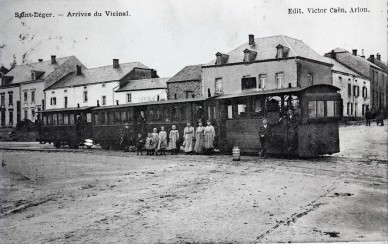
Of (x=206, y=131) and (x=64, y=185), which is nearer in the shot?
(x=64, y=185)

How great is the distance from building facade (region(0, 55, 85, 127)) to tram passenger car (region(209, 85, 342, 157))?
5.41 metres

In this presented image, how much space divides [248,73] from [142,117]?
5.64 meters

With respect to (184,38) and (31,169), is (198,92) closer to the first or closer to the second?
(31,169)

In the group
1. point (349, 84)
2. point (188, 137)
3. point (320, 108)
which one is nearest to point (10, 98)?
point (188, 137)

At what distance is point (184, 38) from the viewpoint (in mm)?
6957

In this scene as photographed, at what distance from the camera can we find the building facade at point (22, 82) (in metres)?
8.10

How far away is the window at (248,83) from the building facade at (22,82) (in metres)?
8.05

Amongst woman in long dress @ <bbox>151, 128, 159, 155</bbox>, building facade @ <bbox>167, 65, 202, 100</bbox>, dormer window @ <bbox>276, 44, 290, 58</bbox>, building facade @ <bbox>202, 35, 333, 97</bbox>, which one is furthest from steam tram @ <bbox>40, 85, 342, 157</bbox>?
building facade @ <bbox>167, 65, 202, 100</bbox>

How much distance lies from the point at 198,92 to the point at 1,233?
19378mm

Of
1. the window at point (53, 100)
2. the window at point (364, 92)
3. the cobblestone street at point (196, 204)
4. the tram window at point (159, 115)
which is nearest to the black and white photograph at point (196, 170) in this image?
the cobblestone street at point (196, 204)

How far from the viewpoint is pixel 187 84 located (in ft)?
82.4

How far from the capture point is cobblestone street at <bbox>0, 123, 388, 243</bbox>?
4.84 m

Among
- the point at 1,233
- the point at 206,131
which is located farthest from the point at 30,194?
the point at 206,131

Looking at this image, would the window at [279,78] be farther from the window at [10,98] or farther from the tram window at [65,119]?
the window at [10,98]
